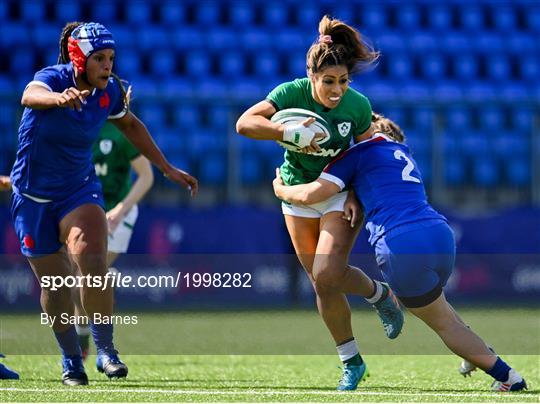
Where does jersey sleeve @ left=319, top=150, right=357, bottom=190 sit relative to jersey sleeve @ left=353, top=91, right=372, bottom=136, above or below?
below

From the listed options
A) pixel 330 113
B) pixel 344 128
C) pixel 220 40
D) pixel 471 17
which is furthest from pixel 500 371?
pixel 471 17

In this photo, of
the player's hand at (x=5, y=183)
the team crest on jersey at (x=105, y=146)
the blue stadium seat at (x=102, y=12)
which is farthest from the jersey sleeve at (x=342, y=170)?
the blue stadium seat at (x=102, y=12)

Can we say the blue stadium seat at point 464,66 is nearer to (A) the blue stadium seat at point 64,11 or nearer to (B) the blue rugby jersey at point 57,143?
(A) the blue stadium seat at point 64,11

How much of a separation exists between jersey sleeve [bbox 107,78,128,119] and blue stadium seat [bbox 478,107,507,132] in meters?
9.48

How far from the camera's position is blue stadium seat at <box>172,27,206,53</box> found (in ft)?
56.7

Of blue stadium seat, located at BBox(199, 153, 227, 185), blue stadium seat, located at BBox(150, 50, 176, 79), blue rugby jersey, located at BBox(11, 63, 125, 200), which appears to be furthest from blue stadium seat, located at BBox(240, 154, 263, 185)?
blue rugby jersey, located at BBox(11, 63, 125, 200)

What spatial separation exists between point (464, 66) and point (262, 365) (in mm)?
11050

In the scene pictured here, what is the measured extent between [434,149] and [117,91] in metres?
8.51

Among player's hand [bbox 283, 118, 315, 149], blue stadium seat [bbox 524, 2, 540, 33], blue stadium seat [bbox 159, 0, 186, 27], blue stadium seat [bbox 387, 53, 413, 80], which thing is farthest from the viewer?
blue stadium seat [bbox 524, 2, 540, 33]

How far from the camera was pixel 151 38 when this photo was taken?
1720 cm

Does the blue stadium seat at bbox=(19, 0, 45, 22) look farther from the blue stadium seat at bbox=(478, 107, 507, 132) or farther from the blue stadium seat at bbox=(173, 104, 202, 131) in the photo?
the blue stadium seat at bbox=(478, 107, 507, 132)

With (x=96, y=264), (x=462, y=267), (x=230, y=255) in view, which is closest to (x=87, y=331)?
(x=96, y=264)

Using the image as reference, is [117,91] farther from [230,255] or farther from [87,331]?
[230,255]

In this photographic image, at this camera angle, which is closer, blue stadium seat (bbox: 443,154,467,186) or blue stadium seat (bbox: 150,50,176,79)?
blue stadium seat (bbox: 443,154,467,186)
